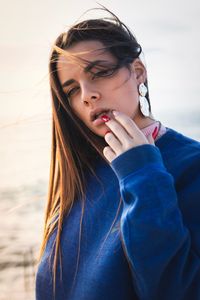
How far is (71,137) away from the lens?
1.63 m

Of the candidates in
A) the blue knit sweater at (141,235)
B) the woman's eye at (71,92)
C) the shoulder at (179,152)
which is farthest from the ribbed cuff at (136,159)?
the woman's eye at (71,92)

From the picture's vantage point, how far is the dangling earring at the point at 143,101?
55.7 inches

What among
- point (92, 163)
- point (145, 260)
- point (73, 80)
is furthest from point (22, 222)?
point (145, 260)

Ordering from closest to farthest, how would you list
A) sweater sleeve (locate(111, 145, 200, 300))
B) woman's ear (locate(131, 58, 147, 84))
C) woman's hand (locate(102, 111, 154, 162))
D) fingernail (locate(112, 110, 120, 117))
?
sweater sleeve (locate(111, 145, 200, 300)) → woman's hand (locate(102, 111, 154, 162)) → fingernail (locate(112, 110, 120, 117)) → woman's ear (locate(131, 58, 147, 84))

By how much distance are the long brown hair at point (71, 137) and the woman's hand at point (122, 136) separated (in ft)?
0.64

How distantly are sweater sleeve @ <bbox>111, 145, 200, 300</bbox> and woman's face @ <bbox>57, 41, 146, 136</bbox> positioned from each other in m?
0.24

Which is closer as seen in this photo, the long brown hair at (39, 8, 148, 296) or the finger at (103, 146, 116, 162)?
the finger at (103, 146, 116, 162)

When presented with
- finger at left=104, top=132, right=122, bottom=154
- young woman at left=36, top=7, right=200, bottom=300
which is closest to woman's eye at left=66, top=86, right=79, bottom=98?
young woman at left=36, top=7, right=200, bottom=300

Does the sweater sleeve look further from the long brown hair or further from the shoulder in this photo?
the long brown hair

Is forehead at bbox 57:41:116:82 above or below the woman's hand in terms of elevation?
above

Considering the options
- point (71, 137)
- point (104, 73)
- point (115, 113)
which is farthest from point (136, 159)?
point (71, 137)

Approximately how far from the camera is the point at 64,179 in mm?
1597

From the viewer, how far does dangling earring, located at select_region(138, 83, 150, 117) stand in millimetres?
1415

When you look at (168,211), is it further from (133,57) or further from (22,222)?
(22,222)
